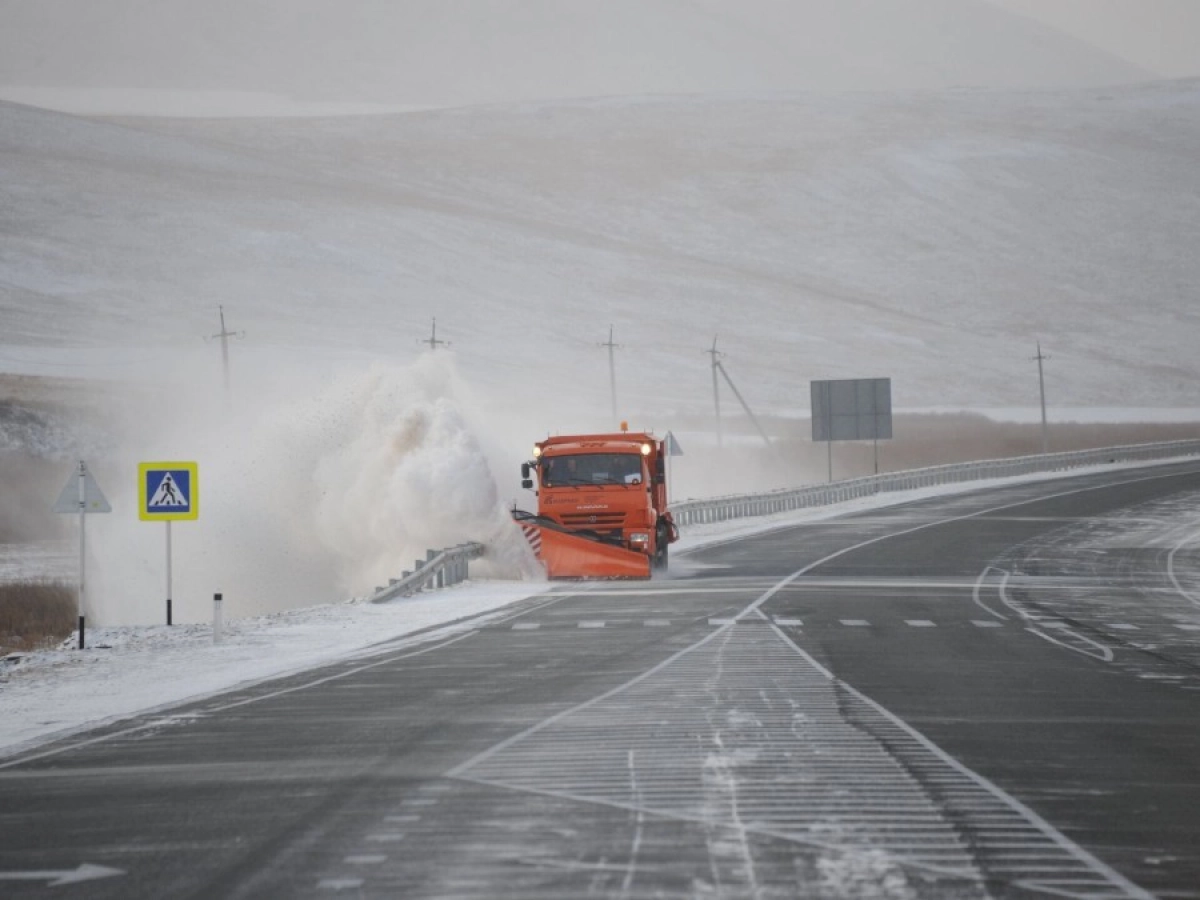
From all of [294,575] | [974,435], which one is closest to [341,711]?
[294,575]

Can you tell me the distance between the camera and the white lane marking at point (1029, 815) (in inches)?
359

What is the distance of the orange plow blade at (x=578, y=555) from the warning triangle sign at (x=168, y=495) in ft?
34.5

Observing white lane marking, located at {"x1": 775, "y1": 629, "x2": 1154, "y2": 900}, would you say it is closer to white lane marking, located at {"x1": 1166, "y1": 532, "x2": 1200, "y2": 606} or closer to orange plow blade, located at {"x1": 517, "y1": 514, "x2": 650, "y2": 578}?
white lane marking, located at {"x1": 1166, "y1": 532, "x2": 1200, "y2": 606}

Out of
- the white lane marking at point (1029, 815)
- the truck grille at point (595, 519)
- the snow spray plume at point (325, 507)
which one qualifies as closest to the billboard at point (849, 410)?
the snow spray plume at point (325, 507)

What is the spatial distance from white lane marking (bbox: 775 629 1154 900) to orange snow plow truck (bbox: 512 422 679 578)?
18479mm

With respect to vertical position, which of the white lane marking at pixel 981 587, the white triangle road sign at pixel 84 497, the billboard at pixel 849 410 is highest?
the billboard at pixel 849 410

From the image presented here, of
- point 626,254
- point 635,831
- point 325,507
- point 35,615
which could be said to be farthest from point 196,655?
point 626,254

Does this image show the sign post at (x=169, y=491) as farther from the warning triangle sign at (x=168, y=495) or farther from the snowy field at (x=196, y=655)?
the snowy field at (x=196, y=655)

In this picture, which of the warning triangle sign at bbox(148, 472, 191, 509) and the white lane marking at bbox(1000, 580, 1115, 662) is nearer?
the white lane marking at bbox(1000, 580, 1115, 662)

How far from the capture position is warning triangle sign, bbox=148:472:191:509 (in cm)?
2528

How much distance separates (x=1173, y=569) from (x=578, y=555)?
39.4ft

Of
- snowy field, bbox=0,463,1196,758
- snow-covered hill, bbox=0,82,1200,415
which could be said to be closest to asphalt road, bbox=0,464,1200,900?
snowy field, bbox=0,463,1196,758

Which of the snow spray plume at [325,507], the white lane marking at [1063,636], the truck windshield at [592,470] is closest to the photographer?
the white lane marking at [1063,636]

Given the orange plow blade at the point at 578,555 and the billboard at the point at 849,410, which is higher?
the billboard at the point at 849,410
